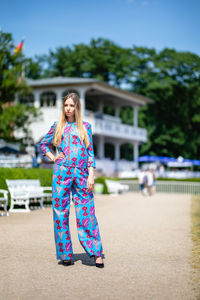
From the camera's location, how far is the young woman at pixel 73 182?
598 centimetres

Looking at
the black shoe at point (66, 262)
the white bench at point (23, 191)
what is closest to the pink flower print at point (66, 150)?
the black shoe at point (66, 262)

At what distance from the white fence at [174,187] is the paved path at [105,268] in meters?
23.5

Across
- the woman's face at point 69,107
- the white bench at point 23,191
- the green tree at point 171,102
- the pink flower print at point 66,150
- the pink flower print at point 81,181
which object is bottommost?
the white bench at point 23,191

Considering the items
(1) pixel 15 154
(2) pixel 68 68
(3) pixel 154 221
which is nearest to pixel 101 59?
(2) pixel 68 68

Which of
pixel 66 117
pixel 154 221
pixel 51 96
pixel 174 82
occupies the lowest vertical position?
pixel 154 221

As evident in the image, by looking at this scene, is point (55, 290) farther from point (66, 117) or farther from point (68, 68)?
point (68, 68)

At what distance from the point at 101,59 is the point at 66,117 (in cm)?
5467

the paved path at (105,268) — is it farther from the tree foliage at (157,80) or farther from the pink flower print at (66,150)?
the tree foliage at (157,80)

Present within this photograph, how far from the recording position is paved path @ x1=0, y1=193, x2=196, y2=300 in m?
4.93

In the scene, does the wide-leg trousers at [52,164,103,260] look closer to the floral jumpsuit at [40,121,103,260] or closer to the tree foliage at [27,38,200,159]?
the floral jumpsuit at [40,121,103,260]

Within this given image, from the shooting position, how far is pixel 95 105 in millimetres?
49062

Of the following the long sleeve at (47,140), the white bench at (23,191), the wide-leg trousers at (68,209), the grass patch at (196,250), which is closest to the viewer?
the grass patch at (196,250)

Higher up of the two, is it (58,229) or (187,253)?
(58,229)

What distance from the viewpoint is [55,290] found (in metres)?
4.98
